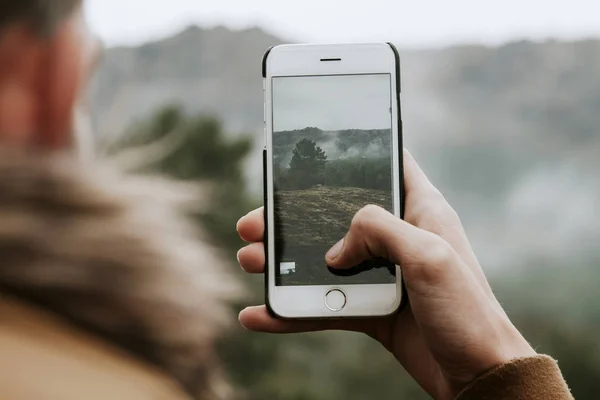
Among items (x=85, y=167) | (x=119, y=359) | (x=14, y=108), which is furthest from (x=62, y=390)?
(x=14, y=108)

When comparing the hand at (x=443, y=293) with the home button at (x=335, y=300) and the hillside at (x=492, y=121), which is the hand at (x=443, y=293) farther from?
the hillside at (x=492, y=121)

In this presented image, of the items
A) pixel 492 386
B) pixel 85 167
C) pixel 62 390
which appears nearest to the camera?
pixel 492 386

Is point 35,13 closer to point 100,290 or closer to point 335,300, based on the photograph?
point 100,290

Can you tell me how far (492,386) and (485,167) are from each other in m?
0.55

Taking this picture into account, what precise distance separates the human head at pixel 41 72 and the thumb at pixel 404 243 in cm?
61

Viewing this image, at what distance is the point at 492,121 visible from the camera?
3.02 ft

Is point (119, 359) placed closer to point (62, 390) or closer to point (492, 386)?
point (62, 390)

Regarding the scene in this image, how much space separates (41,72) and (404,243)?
0.71 metres

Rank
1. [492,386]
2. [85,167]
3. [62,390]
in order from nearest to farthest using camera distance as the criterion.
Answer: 1. [492,386]
2. [62,390]
3. [85,167]

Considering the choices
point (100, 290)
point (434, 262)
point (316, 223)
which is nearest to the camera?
point (434, 262)

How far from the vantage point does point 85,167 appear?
0.90 meters

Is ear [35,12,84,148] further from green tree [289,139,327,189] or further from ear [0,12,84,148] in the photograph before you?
green tree [289,139,327,189]

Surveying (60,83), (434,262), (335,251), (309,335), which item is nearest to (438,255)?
(434,262)

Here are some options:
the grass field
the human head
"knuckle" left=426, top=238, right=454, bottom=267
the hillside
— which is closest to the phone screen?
the grass field
